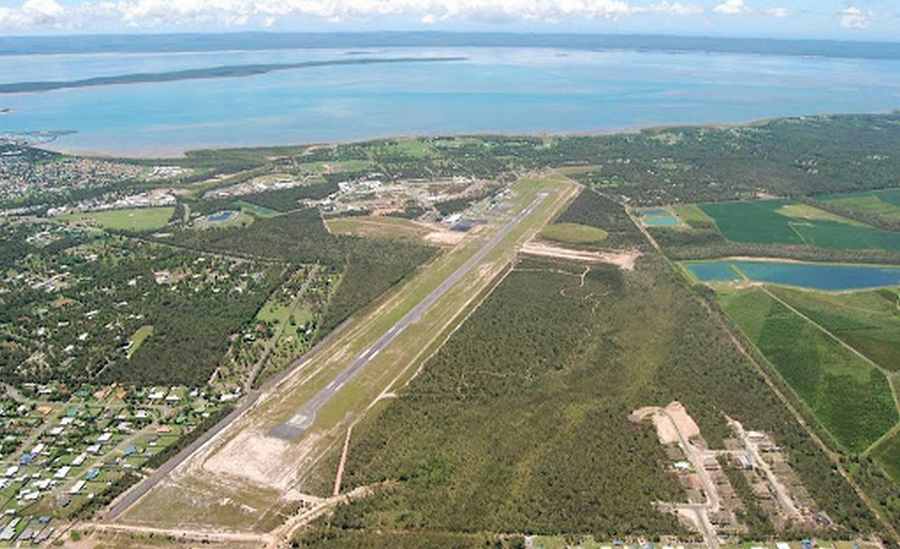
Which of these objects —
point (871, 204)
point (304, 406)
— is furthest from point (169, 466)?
point (871, 204)

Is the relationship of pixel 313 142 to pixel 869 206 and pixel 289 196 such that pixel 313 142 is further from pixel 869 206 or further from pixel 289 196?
pixel 869 206

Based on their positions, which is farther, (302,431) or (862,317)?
(862,317)

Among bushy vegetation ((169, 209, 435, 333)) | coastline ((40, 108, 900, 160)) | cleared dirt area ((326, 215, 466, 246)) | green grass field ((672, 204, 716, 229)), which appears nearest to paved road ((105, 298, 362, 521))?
bushy vegetation ((169, 209, 435, 333))

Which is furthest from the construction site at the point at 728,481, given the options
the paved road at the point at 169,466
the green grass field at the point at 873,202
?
the green grass field at the point at 873,202

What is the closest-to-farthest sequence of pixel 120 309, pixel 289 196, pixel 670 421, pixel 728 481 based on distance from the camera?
pixel 728 481 < pixel 670 421 < pixel 120 309 < pixel 289 196

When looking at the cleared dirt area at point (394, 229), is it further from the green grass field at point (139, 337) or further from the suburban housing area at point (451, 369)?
the green grass field at point (139, 337)

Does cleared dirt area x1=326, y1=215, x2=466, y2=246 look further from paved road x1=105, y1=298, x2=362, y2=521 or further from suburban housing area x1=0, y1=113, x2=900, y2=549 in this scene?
paved road x1=105, y1=298, x2=362, y2=521
